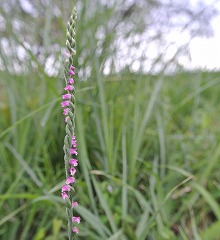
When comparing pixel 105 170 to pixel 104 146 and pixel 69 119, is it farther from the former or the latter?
pixel 69 119

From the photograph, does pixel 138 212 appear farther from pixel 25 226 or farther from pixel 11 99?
pixel 11 99

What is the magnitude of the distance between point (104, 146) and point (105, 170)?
11cm

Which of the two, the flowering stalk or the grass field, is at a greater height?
the flowering stalk

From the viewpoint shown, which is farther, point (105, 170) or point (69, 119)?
point (105, 170)

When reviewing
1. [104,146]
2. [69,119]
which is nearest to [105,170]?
[104,146]

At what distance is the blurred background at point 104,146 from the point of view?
118 cm

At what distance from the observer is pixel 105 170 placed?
138cm

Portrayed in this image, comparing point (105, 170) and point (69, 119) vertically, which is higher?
point (69, 119)

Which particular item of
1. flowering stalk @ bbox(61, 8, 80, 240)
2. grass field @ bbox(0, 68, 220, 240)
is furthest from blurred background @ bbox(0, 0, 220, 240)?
flowering stalk @ bbox(61, 8, 80, 240)

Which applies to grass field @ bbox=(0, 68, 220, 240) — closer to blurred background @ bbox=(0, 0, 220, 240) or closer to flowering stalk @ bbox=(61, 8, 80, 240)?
blurred background @ bbox=(0, 0, 220, 240)

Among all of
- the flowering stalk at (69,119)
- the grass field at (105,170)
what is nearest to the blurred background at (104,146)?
the grass field at (105,170)

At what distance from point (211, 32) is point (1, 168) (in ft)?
5.82

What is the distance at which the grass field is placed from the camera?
1148mm

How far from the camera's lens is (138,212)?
1.33 metres
